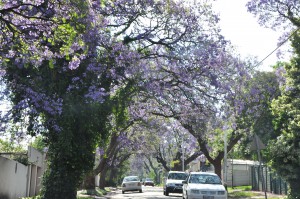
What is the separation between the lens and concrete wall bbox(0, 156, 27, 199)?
57.5ft

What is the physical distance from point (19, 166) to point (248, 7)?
13617 millimetres

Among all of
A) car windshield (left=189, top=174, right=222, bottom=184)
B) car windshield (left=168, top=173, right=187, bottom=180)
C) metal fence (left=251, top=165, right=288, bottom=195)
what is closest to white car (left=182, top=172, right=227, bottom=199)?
car windshield (left=189, top=174, right=222, bottom=184)

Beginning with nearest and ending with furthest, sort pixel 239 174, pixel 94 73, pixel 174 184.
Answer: pixel 94 73 → pixel 174 184 → pixel 239 174

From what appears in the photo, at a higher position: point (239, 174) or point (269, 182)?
point (239, 174)

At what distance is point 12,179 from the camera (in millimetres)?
19172

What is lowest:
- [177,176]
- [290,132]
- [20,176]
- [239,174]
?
[20,176]

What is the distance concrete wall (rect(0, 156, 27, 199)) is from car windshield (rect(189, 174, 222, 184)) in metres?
7.98

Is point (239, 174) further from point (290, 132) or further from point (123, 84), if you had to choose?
point (123, 84)

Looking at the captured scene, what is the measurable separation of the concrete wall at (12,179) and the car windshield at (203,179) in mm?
7976

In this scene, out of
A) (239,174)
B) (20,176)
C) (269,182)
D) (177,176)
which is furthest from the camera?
(239,174)

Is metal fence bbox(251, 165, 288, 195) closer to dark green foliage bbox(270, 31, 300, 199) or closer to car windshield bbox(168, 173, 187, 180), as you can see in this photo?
dark green foliage bbox(270, 31, 300, 199)

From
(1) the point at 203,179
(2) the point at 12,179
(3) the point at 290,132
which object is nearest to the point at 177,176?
(1) the point at 203,179

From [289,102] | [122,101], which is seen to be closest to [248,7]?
[289,102]

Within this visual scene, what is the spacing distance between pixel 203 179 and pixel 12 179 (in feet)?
28.1
